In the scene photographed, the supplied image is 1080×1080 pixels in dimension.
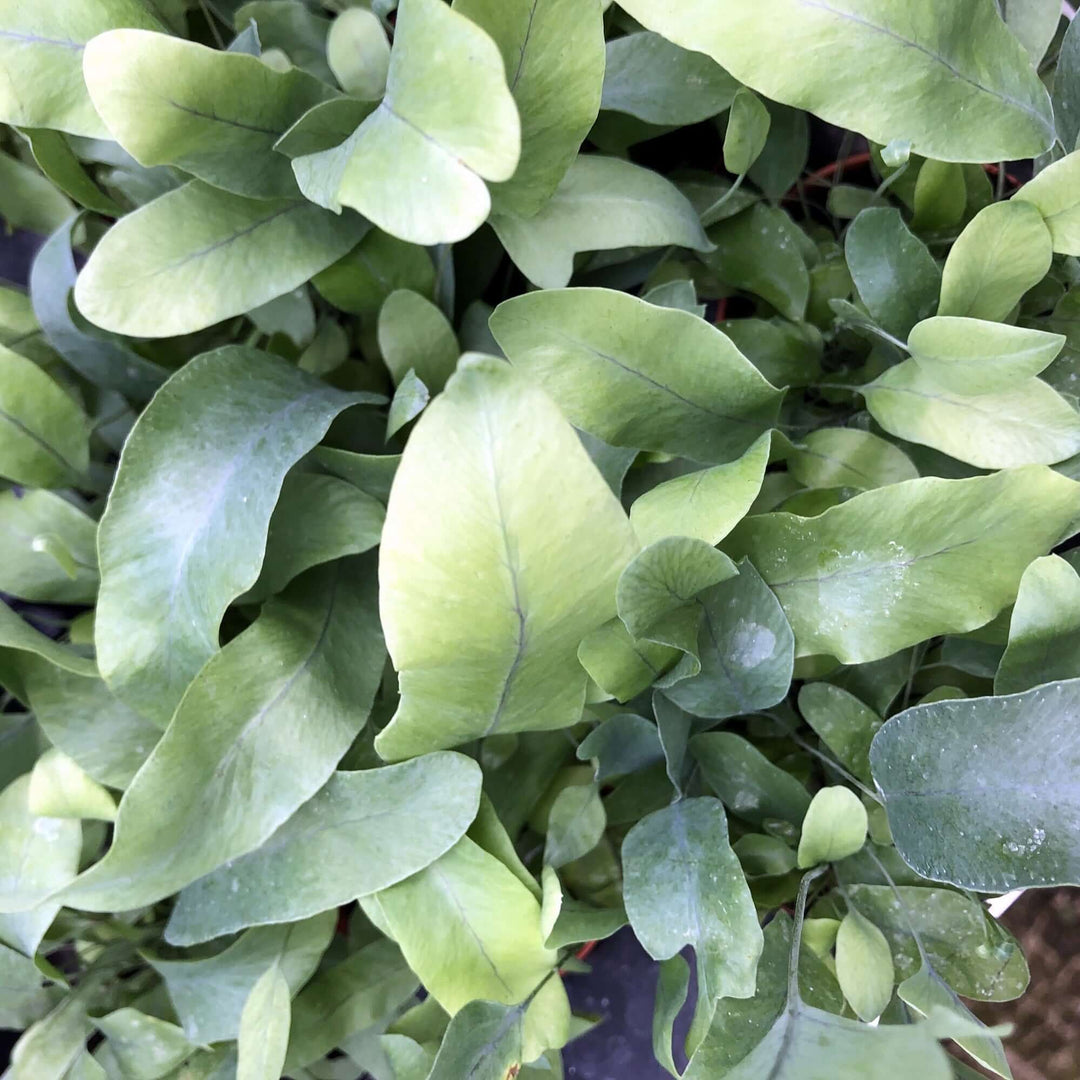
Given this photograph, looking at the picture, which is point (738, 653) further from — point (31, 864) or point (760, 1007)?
point (31, 864)

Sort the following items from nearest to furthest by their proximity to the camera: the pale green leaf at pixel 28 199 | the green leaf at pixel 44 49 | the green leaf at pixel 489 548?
1. the green leaf at pixel 489 548
2. the green leaf at pixel 44 49
3. the pale green leaf at pixel 28 199

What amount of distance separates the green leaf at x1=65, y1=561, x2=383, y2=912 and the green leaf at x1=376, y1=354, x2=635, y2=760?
2.5 inches

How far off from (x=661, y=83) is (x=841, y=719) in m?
0.30

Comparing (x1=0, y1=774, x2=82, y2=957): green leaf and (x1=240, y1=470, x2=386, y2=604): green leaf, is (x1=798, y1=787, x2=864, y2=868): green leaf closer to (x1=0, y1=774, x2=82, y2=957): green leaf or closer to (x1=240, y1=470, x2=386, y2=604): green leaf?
(x1=240, y1=470, x2=386, y2=604): green leaf

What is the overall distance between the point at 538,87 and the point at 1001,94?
187 millimetres

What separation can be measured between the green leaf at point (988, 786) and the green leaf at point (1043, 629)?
0.02 m

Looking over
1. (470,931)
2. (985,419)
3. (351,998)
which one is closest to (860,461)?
(985,419)

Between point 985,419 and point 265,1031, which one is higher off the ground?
point 985,419

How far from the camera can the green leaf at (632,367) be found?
33 cm

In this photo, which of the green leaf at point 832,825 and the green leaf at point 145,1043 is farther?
the green leaf at point 145,1043

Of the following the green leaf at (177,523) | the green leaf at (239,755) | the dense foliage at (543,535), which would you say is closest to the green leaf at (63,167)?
the dense foliage at (543,535)

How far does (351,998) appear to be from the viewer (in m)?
0.46

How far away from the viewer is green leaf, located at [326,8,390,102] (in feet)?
1.30

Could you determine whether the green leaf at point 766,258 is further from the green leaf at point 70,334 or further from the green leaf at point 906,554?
the green leaf at point 70,334
